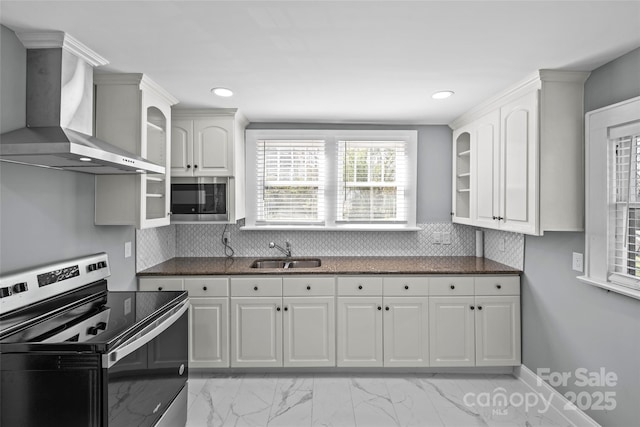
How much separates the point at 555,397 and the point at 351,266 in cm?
170

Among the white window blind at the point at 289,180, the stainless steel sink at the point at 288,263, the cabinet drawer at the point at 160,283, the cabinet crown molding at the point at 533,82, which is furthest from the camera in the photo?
the white window blind at the point at 289,180

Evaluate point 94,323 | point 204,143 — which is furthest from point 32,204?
point 204,143

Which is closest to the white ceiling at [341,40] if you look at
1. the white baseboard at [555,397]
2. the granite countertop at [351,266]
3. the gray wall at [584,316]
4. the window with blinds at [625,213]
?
the gray wall at [584,316]

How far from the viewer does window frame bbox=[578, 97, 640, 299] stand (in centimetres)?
194

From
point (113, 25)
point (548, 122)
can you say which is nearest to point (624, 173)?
point (548, 122)

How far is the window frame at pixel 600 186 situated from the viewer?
194cm

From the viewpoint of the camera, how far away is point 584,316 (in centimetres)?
226

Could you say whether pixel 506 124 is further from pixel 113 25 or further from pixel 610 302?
pixel 113 25

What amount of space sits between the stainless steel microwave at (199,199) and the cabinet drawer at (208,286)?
0.54 metres

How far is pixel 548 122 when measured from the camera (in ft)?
7.48

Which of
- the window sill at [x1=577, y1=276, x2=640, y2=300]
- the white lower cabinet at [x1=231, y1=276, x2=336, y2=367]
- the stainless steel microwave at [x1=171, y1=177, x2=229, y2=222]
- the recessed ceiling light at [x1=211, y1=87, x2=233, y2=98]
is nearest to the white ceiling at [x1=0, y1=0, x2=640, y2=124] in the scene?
the recessed ceiling light at [x1=211, y1=87, x2=233, y2=98]

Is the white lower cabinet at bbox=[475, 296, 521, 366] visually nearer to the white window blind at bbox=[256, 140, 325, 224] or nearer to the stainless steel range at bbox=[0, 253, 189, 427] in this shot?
the white window blind at bbox=[256, 140, 325, 224]

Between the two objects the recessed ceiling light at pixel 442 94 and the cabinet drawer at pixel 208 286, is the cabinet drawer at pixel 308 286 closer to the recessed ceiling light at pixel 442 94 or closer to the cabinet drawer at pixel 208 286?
the cabinet drawer at pixel 208 286

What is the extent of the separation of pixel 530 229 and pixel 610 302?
0.58 meters
